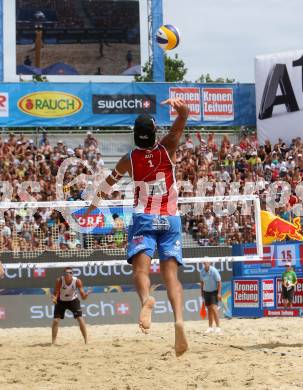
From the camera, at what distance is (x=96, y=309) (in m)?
18.6

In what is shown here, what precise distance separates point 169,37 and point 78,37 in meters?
12.2

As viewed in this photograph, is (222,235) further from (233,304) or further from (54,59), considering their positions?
(54,59)

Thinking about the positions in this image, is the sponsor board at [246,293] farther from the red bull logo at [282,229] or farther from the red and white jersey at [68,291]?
the red and white jersey at [68,291]

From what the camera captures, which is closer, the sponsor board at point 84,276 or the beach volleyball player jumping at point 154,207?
the beach volleyball player jumping at point 154,207

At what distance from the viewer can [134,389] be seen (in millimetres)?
7277

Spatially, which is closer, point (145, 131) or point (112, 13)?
point (145, 131)

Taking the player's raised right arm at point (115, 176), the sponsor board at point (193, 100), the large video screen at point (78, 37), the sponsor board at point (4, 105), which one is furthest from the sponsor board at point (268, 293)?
the player's raised right arm at point (115, 176)

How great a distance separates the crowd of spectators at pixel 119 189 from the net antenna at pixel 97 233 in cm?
2

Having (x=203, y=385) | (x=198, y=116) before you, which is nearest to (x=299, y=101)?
(x=198, y=116)

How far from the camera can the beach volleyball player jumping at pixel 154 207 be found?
6.71 m

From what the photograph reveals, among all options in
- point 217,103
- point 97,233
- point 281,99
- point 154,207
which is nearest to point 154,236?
point 154,207

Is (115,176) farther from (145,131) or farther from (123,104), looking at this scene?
(123,104)

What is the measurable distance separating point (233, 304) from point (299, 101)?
1096 cm

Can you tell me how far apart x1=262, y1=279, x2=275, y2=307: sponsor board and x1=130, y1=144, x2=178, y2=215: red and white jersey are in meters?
12.9
